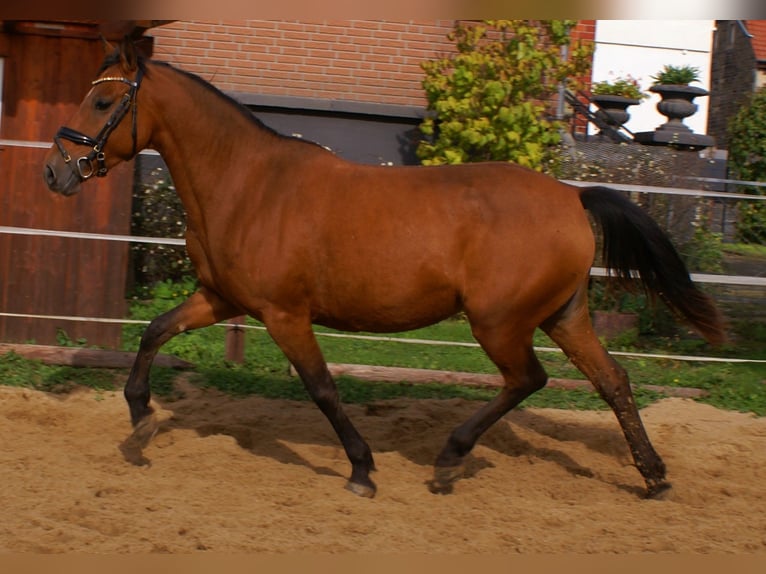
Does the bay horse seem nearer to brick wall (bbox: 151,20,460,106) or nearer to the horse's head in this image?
the horse's head

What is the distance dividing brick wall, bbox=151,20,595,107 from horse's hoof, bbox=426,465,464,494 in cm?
661

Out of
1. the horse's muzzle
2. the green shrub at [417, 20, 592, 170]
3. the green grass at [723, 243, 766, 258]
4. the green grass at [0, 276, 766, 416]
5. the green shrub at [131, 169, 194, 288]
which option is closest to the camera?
the horse's muzzle

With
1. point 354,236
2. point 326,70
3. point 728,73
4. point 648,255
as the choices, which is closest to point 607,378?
point 648,255

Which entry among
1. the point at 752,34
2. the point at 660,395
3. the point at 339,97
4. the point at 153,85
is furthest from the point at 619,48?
the point at 153,85

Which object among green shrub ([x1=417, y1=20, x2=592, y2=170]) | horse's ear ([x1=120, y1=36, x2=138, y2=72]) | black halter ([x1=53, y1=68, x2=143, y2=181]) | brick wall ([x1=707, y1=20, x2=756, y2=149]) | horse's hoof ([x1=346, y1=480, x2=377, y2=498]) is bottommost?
horse's hoof ([x1=346, y1=480, x2=377, y2=498])

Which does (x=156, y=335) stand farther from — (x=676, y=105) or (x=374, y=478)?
(x=676, y=105)

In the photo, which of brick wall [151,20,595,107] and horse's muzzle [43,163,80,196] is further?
brick wall [151,20,595,107]

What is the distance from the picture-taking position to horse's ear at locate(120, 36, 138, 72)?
16.0ft

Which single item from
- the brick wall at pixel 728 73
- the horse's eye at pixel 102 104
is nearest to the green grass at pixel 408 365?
the horse's eye at pixel 102 104

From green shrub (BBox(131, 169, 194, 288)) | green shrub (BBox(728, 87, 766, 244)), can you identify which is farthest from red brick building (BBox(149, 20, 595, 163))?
green shrub (BBox(728, 87, 766, 244))

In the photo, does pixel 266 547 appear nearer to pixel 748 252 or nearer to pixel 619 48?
pixel 748 252

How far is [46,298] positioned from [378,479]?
3665mm

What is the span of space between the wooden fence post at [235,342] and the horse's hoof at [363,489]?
2633mm

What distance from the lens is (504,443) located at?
234 inches
